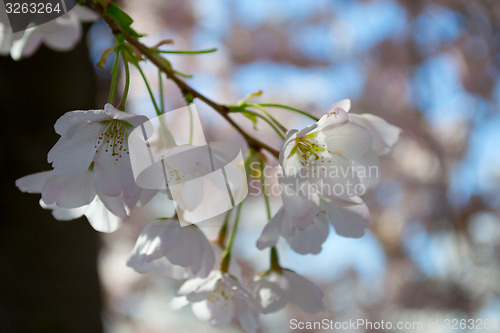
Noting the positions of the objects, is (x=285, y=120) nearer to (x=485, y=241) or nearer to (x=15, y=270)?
(x=485, y=241)

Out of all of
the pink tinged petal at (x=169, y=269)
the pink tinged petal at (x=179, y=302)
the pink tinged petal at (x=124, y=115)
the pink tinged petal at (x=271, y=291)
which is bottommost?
the pink tinged petal at (x=179, y=302)

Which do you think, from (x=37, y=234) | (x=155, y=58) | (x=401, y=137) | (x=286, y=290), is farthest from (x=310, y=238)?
(x=401, y=137)

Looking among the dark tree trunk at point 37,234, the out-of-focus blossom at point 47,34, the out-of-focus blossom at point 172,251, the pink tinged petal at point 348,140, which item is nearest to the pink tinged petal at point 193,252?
the out-of-focus blossom at point 172,251

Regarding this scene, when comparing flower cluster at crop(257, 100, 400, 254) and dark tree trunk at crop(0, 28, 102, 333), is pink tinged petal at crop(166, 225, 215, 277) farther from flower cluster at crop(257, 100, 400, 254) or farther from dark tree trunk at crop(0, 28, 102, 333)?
dark tree trunk at crop(0, 28, 102, 333)

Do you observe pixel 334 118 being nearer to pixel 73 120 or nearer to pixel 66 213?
pixel 73 120

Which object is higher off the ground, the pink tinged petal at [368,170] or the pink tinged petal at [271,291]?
the pink tinged petal at [368,170]

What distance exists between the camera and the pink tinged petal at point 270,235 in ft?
2.02

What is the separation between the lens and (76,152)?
0.55 meters

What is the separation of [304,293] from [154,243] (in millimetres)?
253

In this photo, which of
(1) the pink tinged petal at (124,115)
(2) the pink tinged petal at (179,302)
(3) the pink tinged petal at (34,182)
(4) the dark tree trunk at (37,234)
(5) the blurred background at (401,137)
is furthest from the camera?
(5) the blurred background at (401,137)

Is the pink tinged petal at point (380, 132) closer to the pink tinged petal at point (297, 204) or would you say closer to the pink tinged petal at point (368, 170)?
the pink tinged petal at point (368, 170)

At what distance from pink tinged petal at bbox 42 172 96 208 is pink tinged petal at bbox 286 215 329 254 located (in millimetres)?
273

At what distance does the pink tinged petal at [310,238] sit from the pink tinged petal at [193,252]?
0.12 meters

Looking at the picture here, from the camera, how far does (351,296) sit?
4797 millimetres
